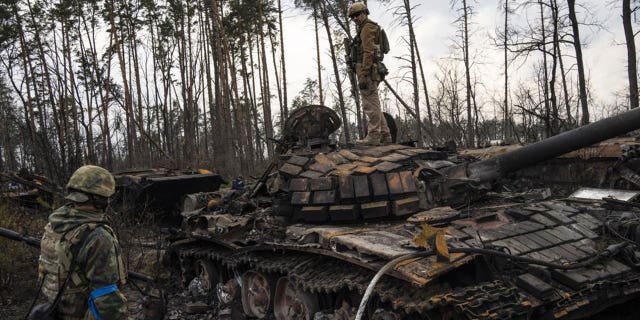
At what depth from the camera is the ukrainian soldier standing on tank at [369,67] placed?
7.20 meters

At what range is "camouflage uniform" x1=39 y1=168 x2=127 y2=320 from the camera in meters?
3.29

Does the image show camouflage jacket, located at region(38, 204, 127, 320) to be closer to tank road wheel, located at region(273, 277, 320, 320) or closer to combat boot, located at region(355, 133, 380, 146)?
tank road wheel, located at region(273, 277, 320, 320)

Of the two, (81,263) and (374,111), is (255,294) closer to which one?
(374,111)

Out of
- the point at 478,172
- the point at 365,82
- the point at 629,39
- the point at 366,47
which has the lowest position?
the point at 478,172

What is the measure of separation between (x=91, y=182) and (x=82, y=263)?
21.4 inches

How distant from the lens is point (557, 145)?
555cm

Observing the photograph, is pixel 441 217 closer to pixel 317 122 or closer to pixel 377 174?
pixel 377 174

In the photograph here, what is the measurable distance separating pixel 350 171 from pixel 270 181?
1541mm

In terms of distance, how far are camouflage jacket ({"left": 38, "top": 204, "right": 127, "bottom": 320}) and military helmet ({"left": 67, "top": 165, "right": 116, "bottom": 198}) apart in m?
0.15

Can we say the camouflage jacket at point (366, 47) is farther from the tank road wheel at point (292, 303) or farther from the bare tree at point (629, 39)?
the bare tree at point (629, 39)

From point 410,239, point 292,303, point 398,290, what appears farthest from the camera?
point 292,303

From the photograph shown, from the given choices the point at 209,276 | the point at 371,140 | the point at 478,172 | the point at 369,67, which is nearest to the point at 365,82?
the point at 369,67

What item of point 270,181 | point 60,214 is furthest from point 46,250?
point 270,181

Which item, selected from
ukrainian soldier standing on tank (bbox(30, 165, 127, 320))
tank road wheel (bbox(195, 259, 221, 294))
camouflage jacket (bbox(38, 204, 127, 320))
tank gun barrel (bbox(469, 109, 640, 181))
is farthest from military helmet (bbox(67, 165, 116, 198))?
tank road wheel (bbox(195, 259, 221, 294))
